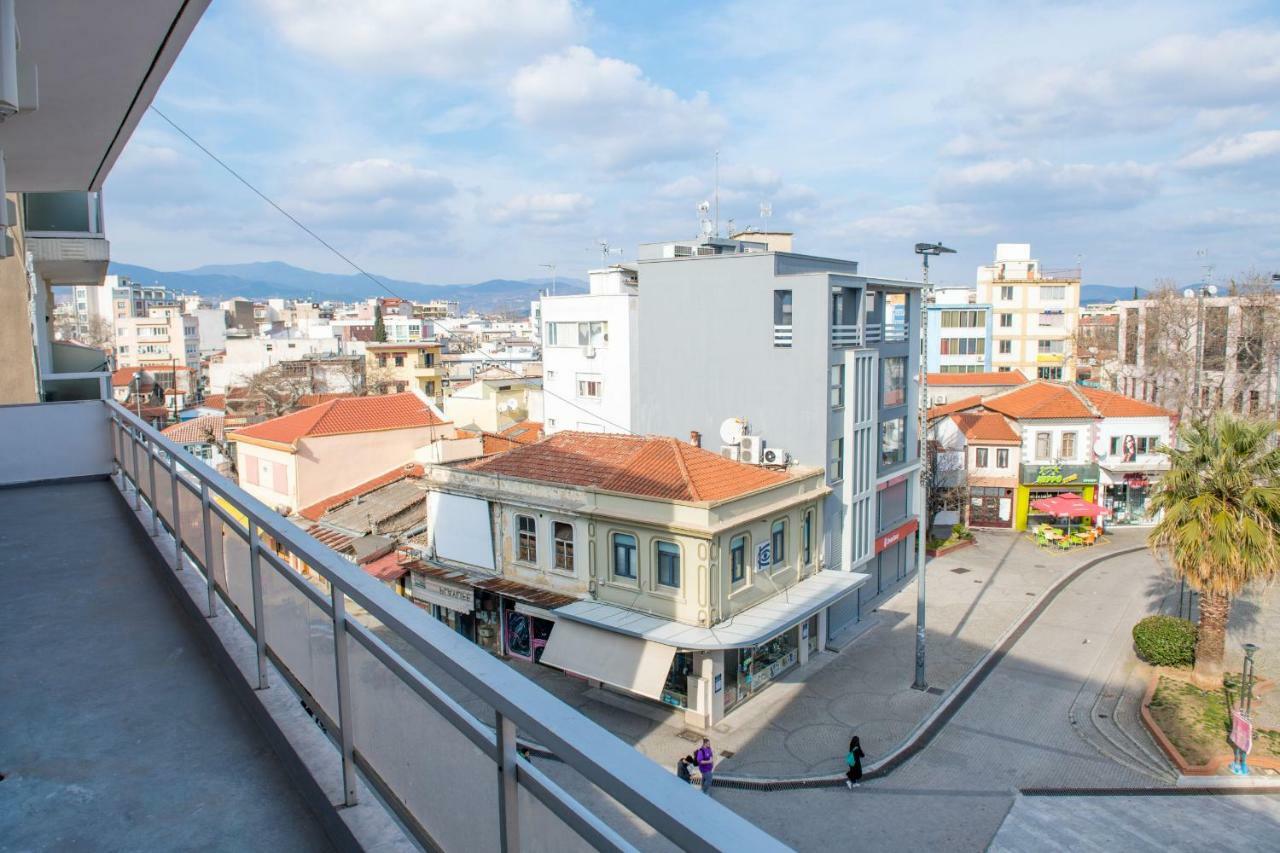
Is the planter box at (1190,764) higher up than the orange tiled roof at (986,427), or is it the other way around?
the orange tiled roof at (986,427)

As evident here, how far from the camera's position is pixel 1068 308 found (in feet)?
201

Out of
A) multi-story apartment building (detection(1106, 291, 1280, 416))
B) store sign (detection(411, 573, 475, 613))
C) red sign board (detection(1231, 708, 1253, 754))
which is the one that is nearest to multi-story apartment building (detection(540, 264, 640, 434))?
store sign (detection(411, 573, 475, 613))

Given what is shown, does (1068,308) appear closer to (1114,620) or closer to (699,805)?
(1114,620)

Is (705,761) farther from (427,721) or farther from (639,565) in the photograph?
(427,721)

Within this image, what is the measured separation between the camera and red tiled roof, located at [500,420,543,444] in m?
37.5

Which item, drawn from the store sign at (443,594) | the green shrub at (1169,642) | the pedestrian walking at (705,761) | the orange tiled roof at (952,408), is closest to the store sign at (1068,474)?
the orange tiled roof at (952,408)

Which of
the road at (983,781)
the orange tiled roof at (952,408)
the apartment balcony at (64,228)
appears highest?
the apartment balcony at (64,228)

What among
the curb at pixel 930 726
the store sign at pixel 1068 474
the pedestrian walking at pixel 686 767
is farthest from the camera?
the store sign at pixel 1068 474

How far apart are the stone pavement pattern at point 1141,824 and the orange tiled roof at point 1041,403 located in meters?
23.6

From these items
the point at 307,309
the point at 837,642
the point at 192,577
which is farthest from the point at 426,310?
the point at 192,577

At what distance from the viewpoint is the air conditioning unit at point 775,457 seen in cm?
2380

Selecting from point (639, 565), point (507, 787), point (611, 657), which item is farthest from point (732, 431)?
point (507, 787)

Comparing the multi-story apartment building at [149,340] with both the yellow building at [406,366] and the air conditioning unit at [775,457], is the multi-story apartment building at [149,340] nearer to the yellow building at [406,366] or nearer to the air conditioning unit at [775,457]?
the yellow building at [406,366]

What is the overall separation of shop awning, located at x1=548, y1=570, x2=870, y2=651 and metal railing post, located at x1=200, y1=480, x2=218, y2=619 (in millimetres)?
13999
